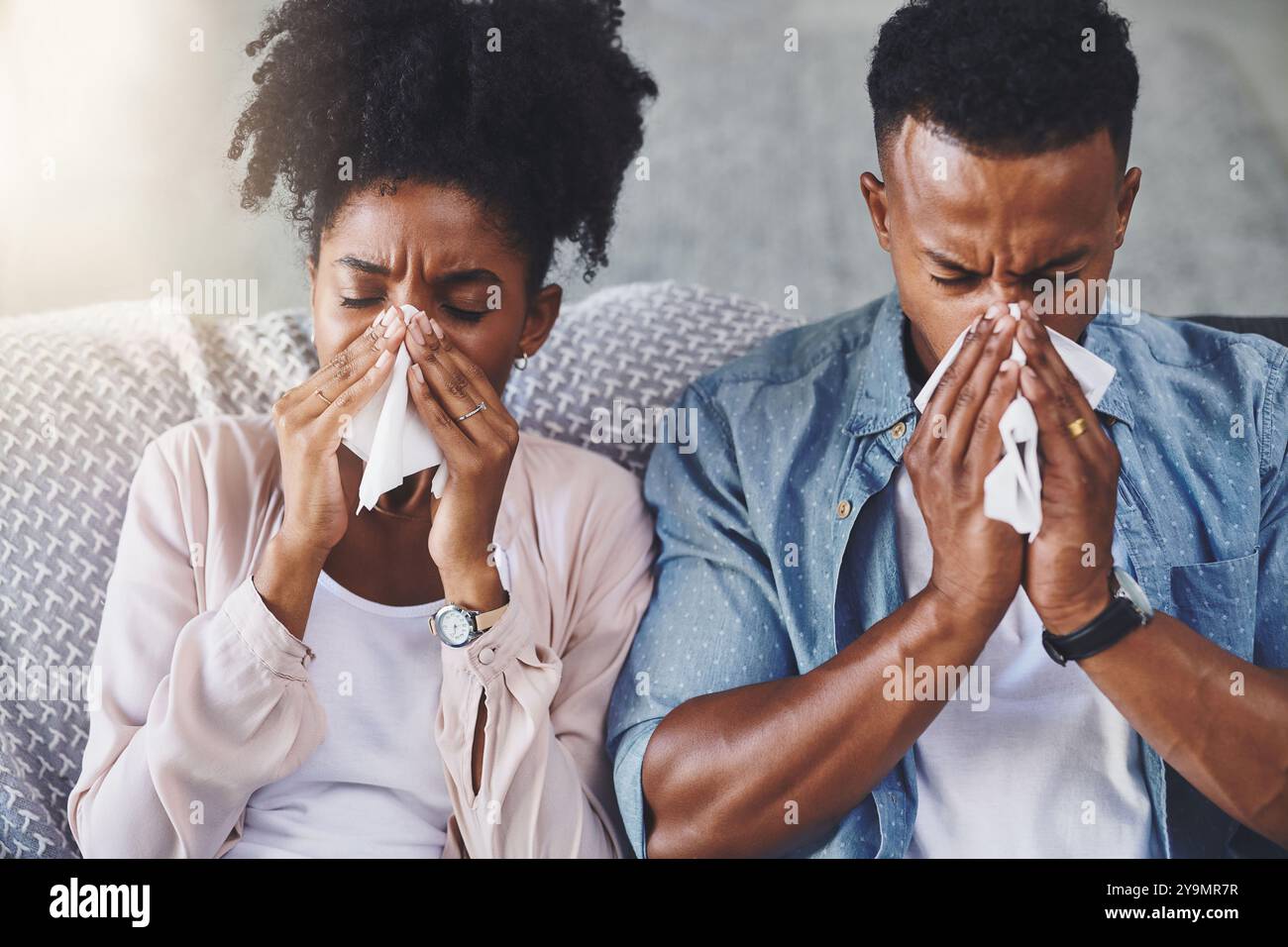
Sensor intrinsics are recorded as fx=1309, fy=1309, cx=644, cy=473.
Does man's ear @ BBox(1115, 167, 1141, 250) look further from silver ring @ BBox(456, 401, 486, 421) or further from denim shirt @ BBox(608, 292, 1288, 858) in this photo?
silver ring @ BBox(456, 401, 486, 421)

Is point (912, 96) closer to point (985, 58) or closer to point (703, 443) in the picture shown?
point (985, 58)

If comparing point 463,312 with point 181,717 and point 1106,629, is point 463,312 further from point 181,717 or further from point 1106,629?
point 1106,629

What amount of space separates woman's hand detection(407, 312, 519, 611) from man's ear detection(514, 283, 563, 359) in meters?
0.13

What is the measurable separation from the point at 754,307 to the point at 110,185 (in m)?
0.81

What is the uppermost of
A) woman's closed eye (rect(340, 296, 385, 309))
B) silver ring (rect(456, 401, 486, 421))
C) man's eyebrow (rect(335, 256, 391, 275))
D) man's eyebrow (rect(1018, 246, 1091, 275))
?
man's eyebrow (rect(335, 256, 391, 275))

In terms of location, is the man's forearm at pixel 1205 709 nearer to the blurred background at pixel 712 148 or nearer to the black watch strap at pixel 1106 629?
the black watch strap at pixel 1106 629

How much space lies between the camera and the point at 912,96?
4.33 ft

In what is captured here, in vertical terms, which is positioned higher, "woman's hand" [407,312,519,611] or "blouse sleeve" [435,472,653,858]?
"woman's hand" [407,312,519,611]

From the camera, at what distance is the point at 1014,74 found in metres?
1.25

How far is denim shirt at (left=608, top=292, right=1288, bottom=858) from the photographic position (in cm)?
134

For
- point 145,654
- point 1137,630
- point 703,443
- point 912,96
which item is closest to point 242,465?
point 145,654

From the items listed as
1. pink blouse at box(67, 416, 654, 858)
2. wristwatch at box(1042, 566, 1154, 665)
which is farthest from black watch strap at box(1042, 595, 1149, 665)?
pink blouse at box(67, 416, 654, 858)

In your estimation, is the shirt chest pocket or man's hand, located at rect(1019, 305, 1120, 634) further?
the shirt chest pocket

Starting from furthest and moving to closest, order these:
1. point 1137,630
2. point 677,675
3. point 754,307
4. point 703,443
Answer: point 754,307, point 703,443, point 677,675, point 1137,630
